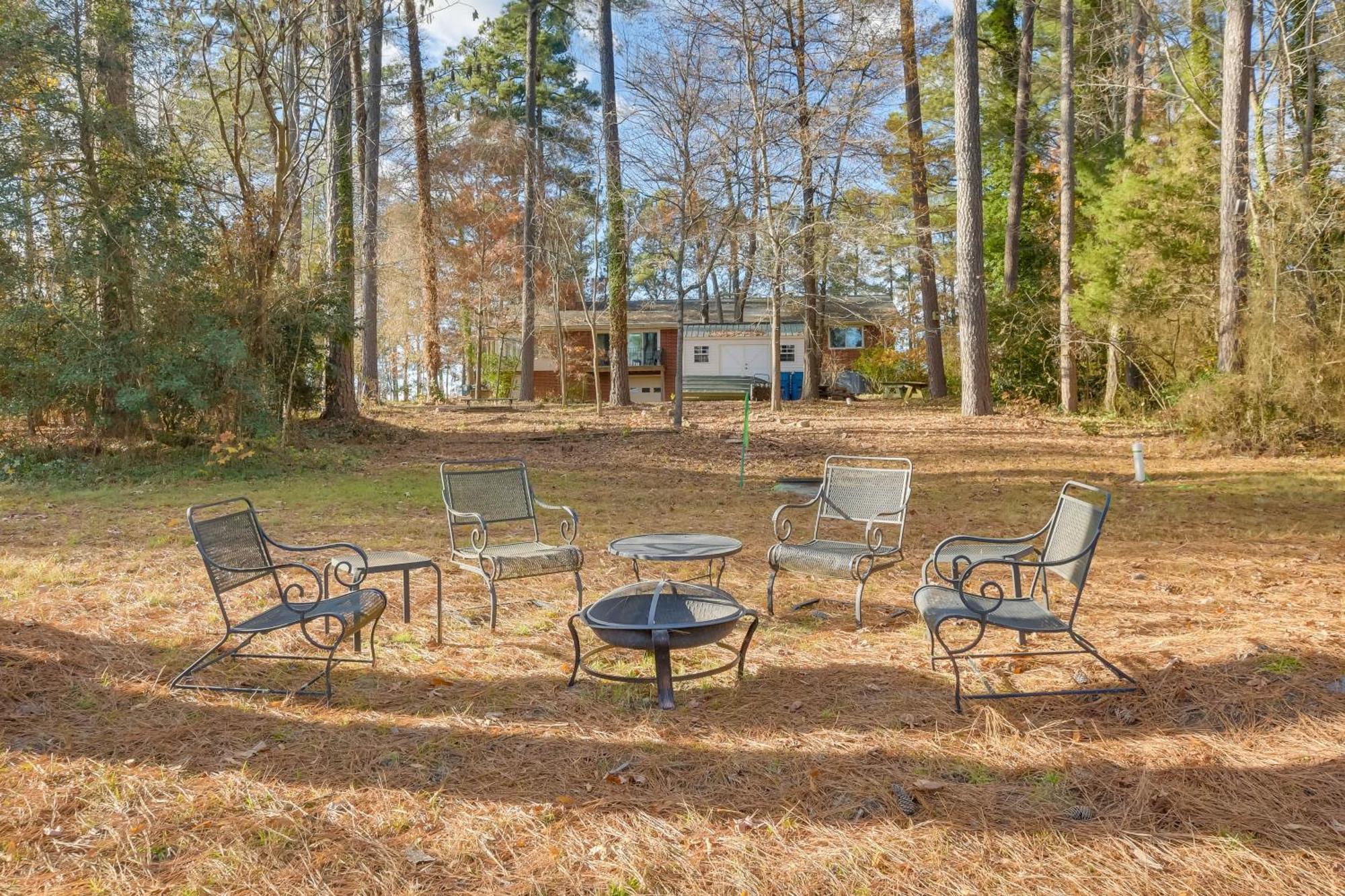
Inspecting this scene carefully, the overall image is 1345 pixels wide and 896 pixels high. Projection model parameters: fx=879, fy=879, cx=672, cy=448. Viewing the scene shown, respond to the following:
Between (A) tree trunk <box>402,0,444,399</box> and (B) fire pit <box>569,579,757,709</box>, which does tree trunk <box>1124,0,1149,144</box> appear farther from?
(B) fire pit <box>569,579,757,709</box>

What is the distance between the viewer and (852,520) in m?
5.99

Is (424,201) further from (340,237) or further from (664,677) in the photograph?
(664,677)

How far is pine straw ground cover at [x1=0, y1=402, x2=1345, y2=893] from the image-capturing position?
2662mm

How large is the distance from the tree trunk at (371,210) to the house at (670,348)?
8.19 metres

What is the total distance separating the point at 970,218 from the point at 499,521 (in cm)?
1287

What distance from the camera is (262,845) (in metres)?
2.78

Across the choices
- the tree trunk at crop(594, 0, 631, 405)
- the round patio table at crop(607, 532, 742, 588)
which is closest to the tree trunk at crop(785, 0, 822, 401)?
the tree trunk at crop(594, 0, 631, 405)

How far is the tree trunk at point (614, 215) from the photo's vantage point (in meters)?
18.5

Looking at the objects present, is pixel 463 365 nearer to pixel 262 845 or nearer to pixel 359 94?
pixel 359 94

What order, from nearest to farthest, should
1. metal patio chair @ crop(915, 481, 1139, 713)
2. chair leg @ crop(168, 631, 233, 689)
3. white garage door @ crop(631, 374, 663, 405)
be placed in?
metal patio chair @ crop(915, 481, 1139, 713) → chair leg @ crop(168, 631, 233, 689) → white garage door @ crop(631, 374, 663, 405)

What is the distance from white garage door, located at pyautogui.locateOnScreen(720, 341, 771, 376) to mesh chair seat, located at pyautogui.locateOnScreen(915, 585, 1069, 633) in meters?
26.9

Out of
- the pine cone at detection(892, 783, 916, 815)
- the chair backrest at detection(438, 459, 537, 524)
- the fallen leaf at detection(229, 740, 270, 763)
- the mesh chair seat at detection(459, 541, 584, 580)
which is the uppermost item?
the chair backrest at detection(438, 459, 537, 524)

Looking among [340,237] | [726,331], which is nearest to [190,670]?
[340,237]

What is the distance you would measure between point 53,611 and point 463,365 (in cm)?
2841
